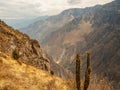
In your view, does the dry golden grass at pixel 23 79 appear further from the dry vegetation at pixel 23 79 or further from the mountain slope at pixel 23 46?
the mountain slope at pixel 23 46

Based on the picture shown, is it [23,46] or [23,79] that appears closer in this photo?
[23,79]

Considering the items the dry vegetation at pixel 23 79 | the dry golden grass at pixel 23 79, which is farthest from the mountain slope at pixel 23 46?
the dry golden grass at pixel 23 79

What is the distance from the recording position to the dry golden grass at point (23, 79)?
37.5m

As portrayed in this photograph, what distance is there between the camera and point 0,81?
36844 mm

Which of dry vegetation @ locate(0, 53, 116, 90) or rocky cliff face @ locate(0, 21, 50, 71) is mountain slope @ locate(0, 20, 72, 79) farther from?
dry vegetation @ locate(0, 53, 116, 90)

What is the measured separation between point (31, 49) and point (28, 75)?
3758 centimetres

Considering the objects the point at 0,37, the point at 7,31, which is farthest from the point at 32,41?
the point at 0,37

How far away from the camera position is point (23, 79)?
4000 cm

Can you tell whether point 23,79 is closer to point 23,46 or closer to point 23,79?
point 23,79

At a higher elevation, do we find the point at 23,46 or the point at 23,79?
the point at 23,79

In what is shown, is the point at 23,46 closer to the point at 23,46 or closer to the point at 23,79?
the point at 23,46

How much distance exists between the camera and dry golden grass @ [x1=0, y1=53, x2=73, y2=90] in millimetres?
37531

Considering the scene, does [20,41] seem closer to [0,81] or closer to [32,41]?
[32,41]

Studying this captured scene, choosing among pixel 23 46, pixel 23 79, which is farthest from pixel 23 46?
pixel 23 79
